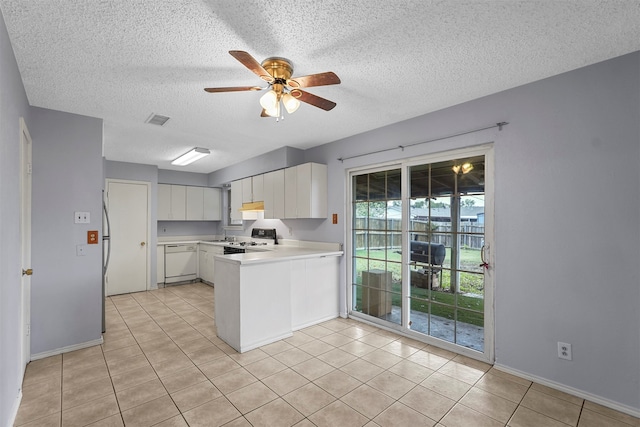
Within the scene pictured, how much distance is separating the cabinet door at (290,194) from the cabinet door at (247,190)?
1104 millimetres

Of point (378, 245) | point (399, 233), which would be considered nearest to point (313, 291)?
point (378, 245)

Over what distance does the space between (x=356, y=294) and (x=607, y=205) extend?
2824 mm

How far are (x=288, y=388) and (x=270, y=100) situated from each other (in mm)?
2252

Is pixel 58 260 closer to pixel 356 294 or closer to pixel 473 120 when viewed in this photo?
pixel 356 294

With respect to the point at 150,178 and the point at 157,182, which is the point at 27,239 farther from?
the point at 157,182

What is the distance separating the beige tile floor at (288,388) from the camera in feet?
6.71

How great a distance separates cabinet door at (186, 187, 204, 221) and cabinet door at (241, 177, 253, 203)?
1744 millimetres

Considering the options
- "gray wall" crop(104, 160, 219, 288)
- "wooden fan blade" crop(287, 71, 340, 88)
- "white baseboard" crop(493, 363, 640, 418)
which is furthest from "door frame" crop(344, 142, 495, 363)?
"gray wall" crop(104, 160, 219, 288)

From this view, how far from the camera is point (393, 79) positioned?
2.52 metres

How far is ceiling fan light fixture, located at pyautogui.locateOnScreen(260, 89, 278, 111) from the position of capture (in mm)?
2119

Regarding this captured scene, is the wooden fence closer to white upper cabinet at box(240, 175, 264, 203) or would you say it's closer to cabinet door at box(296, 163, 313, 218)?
cabinet door at box(296, 163, 313, 218)

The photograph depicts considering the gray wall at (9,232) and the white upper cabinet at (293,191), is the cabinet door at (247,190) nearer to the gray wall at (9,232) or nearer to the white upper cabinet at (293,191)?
the white upper cabinet at (293,191)

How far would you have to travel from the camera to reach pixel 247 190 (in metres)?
5.60

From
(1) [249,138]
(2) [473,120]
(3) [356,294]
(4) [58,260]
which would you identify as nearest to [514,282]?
(2) [473,120]
